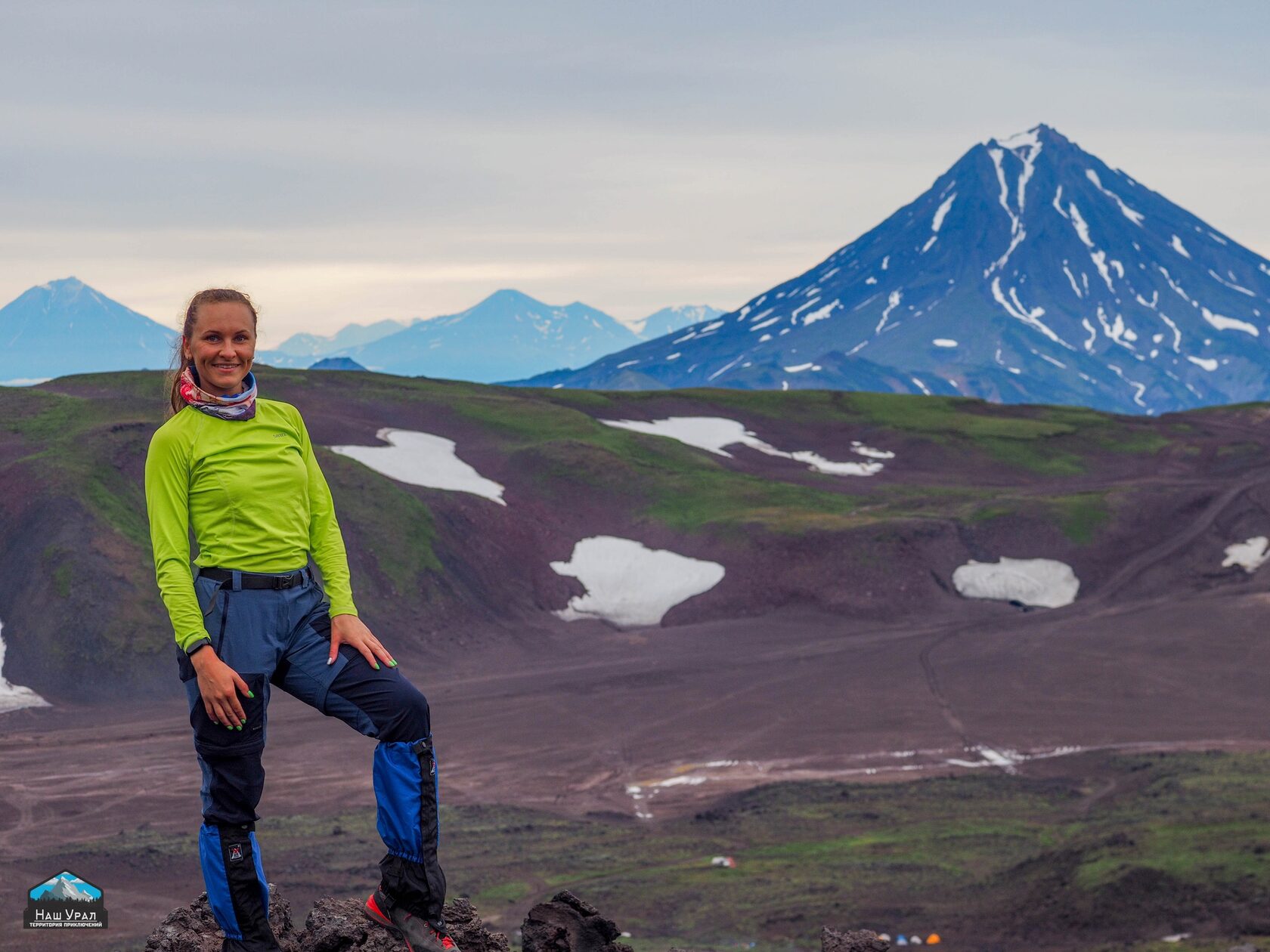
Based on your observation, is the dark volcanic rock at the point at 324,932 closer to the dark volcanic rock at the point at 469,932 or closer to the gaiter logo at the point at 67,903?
the dark volcanic rock at the point at 469,932

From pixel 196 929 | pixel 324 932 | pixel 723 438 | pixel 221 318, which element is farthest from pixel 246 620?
pixel 723 438

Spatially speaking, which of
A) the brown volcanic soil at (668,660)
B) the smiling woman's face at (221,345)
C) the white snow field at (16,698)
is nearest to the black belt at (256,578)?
the smiling woman's face at (221,345)

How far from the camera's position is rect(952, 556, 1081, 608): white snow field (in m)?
65.1

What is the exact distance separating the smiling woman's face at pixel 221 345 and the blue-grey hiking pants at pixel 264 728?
3.39 feet

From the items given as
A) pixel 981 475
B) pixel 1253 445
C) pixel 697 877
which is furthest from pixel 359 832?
pixel 1253 445

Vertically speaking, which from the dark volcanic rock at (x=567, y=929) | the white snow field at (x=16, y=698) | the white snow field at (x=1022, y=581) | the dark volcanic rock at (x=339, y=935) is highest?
the dark volcanic rock at (x=339, y=935)

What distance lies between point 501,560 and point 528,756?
906 inches

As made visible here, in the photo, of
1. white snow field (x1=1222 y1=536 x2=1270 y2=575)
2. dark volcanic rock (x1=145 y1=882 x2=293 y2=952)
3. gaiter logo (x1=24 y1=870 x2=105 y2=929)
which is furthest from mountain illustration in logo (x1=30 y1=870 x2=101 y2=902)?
white snow field (x1=1222 y1=536 x2=1270 y2=575)

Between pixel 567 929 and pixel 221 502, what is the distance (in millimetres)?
4472

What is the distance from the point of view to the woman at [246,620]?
7289mm

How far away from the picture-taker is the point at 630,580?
65.7 meters

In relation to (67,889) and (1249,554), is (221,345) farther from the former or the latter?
(1249,554)

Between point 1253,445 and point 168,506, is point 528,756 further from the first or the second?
point 1253,445

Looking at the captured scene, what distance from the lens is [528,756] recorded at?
140 feet
